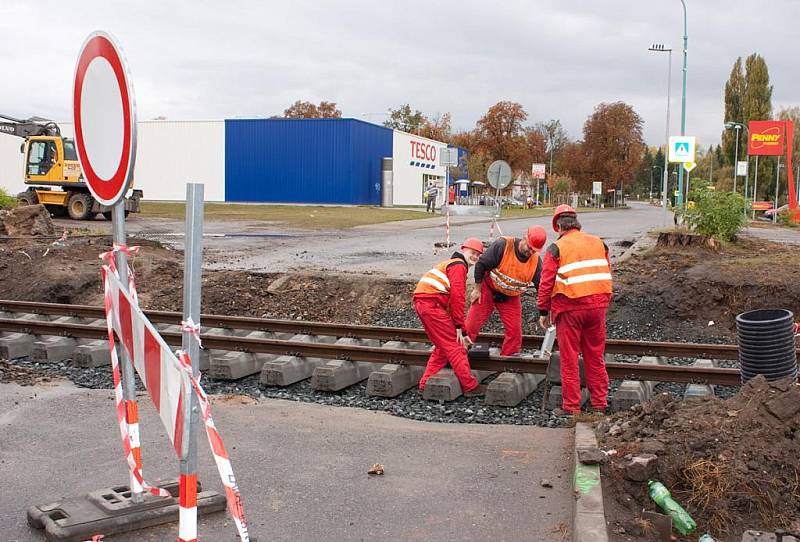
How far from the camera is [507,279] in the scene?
8586 mm

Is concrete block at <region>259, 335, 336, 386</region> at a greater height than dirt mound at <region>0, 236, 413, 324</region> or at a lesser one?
lesser

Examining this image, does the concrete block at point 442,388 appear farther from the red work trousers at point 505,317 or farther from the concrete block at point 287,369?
the concrete block at point 287,369

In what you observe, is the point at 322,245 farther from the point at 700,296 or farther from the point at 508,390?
the point at 508,390

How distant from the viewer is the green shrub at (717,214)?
17.2 meters

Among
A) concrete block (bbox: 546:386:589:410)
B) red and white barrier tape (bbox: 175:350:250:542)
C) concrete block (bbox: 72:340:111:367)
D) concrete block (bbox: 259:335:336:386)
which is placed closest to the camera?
red and white barrier tape (bbox: 175:350:250:542)

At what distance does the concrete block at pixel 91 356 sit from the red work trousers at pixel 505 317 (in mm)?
3963

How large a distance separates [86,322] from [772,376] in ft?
26.7

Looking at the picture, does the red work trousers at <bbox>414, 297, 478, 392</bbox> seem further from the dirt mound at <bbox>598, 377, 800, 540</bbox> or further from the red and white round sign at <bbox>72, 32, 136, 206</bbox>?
the red and white round sign at <bbox>72, 32, 136, 206</bbox>

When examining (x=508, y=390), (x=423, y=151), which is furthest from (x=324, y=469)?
(x=423, y=151)

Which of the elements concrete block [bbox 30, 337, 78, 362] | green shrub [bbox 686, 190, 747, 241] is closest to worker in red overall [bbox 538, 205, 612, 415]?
concrete block [bbox 30, 337, 78, 362]

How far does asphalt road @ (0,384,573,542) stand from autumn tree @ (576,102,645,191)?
3808 inches

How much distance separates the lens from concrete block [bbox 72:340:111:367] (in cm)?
904

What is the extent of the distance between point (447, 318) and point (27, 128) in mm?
28184

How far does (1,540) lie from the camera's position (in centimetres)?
446
